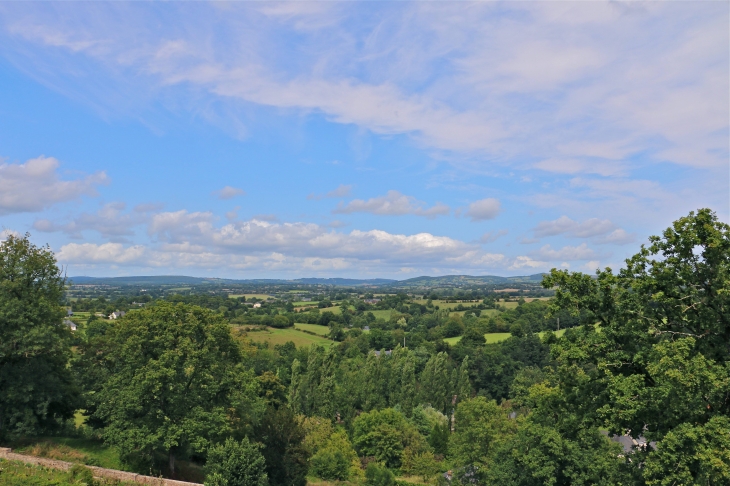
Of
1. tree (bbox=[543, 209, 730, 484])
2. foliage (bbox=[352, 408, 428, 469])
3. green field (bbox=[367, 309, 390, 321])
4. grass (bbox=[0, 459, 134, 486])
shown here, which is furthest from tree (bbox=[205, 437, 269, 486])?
green field (bbox=[367, 309, 390, 321])

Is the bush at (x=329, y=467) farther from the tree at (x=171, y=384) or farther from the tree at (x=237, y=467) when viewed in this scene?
the tree at (x=237, y=467)

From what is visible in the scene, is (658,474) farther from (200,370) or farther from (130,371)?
A: (130,371)

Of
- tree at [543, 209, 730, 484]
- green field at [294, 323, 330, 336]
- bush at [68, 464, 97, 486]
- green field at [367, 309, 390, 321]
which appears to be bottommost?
green field at [367, 309, 390, 321]

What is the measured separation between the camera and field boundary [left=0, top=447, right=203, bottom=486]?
21219mm

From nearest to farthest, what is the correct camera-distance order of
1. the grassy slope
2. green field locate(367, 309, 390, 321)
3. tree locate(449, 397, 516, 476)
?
tree locate(449, 397, 516, 476) < the grassy slope < green field locate(367, 309, 390, 321)

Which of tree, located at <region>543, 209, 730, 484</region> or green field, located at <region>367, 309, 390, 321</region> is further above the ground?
tree, located at <region>543, 209, 730, 484</region>

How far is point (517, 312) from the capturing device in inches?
5034

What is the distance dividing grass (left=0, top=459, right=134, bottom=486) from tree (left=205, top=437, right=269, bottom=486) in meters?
4.69

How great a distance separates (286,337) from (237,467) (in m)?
84.2

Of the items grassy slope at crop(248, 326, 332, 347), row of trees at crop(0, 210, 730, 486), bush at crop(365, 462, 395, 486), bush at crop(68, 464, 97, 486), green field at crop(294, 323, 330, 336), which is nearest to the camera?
row of trees at crop(0, 210, 730, 486)

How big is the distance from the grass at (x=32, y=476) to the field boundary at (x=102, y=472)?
0.45 meters

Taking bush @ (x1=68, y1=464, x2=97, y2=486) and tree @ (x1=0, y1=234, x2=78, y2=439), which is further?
tree @ (x1=0, y1=234, x2=78, y2=439)

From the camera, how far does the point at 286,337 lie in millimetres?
102688

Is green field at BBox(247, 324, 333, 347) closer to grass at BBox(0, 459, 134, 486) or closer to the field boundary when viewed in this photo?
the field boundary
